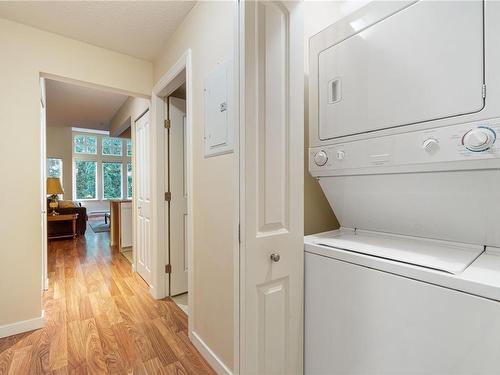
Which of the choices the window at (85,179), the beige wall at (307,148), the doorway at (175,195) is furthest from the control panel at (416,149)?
the window at (85,179)

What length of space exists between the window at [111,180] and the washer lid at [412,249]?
9202 millimetres

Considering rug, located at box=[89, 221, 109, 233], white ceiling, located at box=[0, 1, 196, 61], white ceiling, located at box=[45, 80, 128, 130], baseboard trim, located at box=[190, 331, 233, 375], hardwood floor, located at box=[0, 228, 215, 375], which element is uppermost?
white ceiling, located at box=[45, 80, 128, 130]

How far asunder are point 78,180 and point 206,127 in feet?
27.7

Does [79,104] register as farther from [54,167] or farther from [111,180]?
[111,180]

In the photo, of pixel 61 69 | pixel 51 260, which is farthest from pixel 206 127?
pixel 51 260

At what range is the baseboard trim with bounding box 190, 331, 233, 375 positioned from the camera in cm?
151

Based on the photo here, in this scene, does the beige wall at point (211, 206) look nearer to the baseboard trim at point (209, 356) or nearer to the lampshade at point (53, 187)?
the baseboard trim at point (209, 356)

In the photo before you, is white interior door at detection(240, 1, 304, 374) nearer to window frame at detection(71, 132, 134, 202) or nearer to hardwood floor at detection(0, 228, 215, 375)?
hardwood floor at detection(0, 228, 215, 375)

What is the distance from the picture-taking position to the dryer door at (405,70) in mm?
861

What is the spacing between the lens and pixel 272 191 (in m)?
1.04

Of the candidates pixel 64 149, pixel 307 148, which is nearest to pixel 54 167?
pixel 64 149

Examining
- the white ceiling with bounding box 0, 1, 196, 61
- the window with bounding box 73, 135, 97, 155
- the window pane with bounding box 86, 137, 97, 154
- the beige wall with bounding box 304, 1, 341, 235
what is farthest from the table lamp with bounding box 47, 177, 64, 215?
the beige wall with bounding box 304, 1, 341, 235

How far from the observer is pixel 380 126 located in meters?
1.08

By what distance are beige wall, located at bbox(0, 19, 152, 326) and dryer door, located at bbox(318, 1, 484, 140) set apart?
2.16 metres
